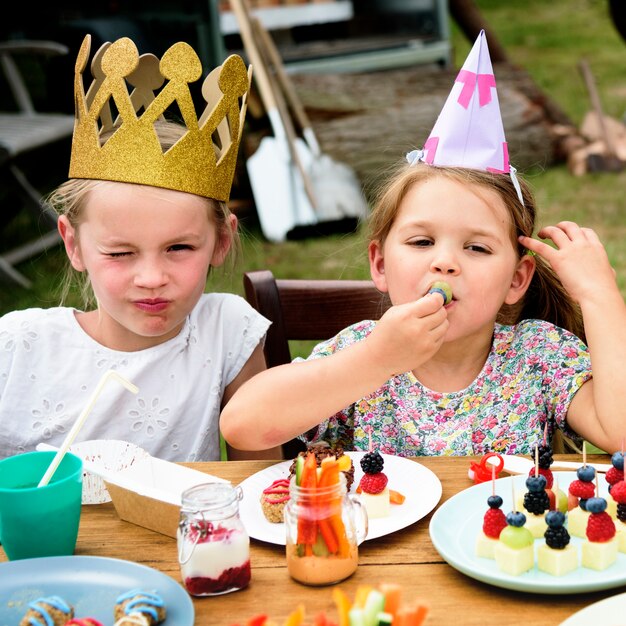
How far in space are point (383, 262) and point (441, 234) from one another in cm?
21

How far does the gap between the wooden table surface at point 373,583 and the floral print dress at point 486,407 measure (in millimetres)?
481

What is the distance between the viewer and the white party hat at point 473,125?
1800 mm

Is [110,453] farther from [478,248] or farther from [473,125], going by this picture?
[473,125]

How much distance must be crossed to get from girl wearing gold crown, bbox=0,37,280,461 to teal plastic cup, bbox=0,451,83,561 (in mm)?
524

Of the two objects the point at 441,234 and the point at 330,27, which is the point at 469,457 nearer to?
the point at 441,234

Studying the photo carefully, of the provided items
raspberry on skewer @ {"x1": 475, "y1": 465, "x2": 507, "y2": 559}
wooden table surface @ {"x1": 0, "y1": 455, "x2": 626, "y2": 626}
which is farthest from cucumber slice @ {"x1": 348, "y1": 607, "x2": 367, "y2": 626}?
raspberry on skewer @ {"x1": 475, "y1": 465, "x2": 507, "y2": 559}

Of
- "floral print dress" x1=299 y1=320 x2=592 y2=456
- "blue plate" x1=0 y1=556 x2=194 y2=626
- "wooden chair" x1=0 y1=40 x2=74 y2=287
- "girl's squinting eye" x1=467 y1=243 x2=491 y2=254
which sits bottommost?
"wooden chair" x1=0 y1=40 x2=74 y2=287

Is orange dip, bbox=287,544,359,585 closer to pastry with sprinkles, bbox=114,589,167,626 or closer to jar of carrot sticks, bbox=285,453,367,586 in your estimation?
jar of carrot sticks, bbox=285,453,367,586

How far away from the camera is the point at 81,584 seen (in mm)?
1286

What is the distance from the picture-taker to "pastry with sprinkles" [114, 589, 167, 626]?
1159 mm

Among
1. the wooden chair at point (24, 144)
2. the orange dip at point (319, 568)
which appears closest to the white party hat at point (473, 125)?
the orange dip at point (319, 568)

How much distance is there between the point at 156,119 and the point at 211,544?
926mm

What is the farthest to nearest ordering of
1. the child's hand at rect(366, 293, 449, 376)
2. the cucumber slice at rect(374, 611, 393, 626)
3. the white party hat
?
the white party hat
the child's hand at rect(366, 293, 449, 376)
the cucumber slice at rect(374, 611, 393, 626)

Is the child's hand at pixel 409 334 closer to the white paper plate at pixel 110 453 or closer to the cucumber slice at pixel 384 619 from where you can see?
the white paper plate at pixel 110 453
